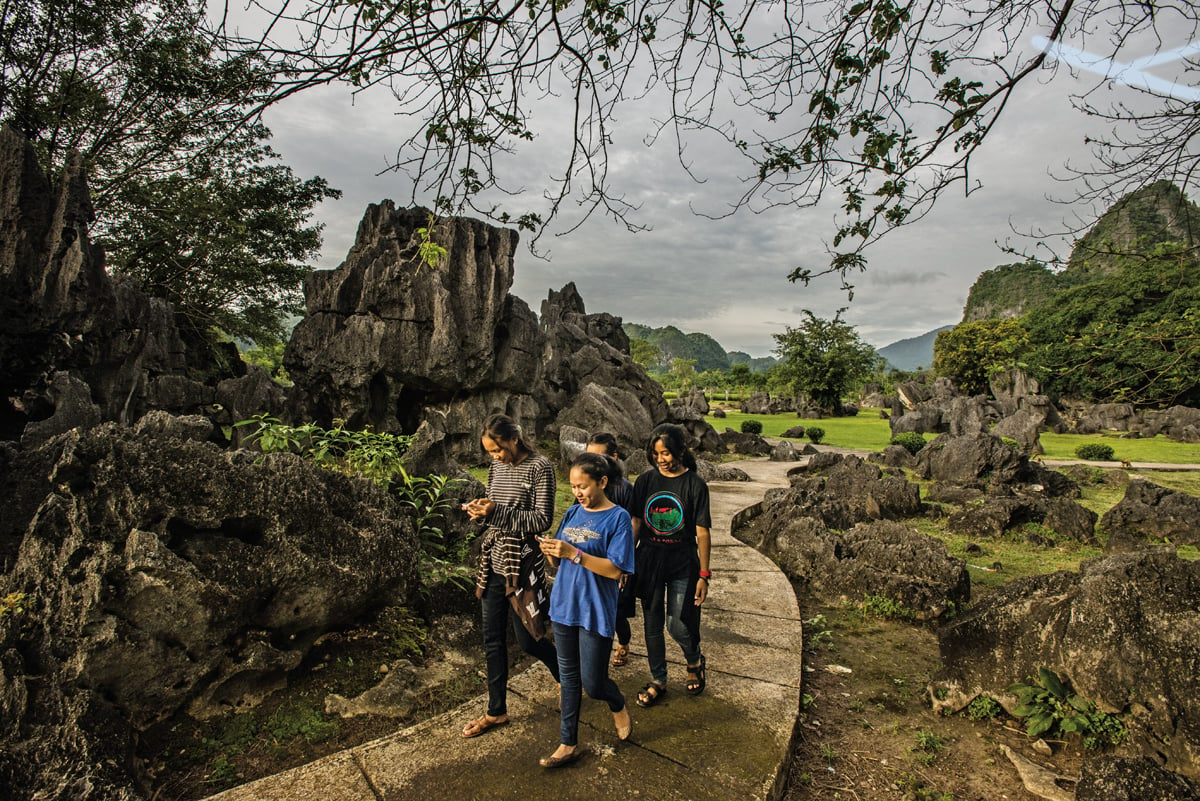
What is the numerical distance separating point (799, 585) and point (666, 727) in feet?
13.0

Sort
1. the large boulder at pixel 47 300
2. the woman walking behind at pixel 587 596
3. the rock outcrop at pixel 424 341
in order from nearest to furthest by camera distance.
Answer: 1. the woman walking behind at pixel 587 596
2. the large boulder at pixel 47 300
3. the rock outcrop at pixel 424 341

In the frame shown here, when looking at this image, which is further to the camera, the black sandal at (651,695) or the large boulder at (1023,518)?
the large boulder at (1023,518)

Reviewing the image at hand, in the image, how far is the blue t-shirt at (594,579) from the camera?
290 centimetres

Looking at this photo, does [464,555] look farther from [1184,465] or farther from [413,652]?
[1184,465]

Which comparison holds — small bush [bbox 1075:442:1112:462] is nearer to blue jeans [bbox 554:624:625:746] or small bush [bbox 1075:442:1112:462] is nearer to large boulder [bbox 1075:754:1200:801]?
large boulder [bbox 1075:754:1200:801]

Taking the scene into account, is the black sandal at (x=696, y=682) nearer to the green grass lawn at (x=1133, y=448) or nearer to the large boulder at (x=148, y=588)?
the large boulder at (x=148, y=588)

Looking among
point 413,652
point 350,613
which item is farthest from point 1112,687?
point 350,613

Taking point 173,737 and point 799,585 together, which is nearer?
point 173,737

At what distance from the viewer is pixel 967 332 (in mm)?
56188

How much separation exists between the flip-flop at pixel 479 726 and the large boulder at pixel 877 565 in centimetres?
423

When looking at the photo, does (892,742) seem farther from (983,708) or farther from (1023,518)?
(1023,518)

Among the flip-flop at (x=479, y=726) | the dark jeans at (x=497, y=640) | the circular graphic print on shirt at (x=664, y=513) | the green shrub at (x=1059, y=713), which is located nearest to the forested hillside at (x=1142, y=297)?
the green shrub at (x=1059, y=713)

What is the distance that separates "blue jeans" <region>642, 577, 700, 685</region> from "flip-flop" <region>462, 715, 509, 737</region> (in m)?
0.99

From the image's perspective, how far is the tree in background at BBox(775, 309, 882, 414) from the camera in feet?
156
